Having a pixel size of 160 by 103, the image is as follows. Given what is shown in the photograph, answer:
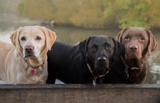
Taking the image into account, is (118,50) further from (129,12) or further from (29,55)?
(129,12)

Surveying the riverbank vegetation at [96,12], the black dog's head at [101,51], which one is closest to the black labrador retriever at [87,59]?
the black dog's head at [101,51]

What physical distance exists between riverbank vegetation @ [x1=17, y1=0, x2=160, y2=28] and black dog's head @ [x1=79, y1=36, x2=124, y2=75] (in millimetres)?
7217

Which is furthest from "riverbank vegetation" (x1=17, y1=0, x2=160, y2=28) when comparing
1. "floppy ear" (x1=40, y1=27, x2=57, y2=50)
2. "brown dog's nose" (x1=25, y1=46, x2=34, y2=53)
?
"brown dog's nose" (x1=25, y1=46, x2=34, y2=53)

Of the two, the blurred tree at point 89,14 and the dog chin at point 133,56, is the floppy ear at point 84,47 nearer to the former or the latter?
the dog chin at point 133,56

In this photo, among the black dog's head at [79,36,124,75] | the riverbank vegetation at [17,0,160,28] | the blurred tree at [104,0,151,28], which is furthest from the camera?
the riverbank vegetation at [17,0,160,28]

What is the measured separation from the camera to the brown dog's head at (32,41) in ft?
5.83

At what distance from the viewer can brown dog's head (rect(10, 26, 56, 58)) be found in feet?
5.83

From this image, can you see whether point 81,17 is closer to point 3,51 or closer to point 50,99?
point 3,51

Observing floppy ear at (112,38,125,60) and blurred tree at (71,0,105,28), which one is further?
blurred tree at (71,0,105,28)

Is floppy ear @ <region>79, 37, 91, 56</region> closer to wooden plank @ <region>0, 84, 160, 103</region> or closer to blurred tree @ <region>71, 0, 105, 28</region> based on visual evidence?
→ wooden plank @ <region>0, 84, 160, 103</region>

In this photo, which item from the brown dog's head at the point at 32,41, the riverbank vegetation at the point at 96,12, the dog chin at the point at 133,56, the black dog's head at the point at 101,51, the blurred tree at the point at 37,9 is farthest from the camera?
the blurred tree at the point at 37,9

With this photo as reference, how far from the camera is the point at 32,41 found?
1.83 m

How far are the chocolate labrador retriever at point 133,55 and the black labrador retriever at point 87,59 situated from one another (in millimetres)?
207

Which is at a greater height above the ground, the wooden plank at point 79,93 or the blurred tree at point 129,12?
the blurred tree at point 129,12
